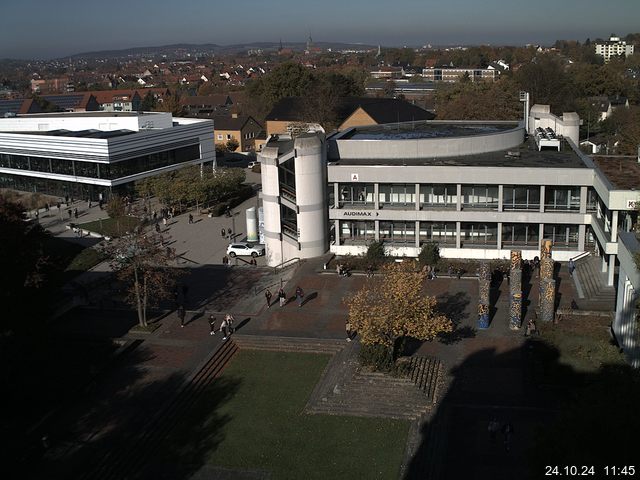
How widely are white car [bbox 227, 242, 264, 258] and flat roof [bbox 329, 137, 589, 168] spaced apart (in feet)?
24.3

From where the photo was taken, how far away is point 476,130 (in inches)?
2051

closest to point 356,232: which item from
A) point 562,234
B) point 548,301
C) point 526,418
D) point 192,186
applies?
point 562,234

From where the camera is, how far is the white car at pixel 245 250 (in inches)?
1795

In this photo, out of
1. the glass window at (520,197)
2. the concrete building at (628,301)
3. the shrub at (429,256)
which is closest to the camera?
the concrete building at (628,301)

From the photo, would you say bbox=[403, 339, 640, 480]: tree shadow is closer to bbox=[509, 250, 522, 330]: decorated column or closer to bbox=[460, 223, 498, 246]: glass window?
bbox=[509, 250, 522, 330]: decorated column

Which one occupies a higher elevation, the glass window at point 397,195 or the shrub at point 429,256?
the glass window at point 397,195

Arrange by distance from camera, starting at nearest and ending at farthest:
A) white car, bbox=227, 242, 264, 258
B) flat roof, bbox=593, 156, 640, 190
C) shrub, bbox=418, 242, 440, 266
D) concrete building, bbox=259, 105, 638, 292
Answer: flat roof, bbox=593, 156, 640, 190 < shrub, bbox=418, 242, 440, 266 < concrete building, bbox=259, 105, 638, 292 < white car, bbox=227, 242, 264, 258

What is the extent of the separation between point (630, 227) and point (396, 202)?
45.6 ft

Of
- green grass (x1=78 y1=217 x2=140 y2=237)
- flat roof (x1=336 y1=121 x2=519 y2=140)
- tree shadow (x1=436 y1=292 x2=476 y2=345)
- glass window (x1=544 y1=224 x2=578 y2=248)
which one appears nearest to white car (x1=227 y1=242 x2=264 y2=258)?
flat roof (x1=336 y1=121 x2=519 y2=140)

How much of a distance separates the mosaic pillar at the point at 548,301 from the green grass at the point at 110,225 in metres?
32.7

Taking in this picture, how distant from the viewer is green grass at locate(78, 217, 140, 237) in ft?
177

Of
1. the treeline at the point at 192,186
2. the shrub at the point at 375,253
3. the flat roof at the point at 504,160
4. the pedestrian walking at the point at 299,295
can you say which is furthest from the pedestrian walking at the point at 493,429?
the treeline at the point at 192,186

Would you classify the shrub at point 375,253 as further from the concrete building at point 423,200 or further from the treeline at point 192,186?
the treeline at point 192,186

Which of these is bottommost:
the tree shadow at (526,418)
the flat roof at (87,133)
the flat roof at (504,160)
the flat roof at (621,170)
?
the tree shadow at (526,418)
